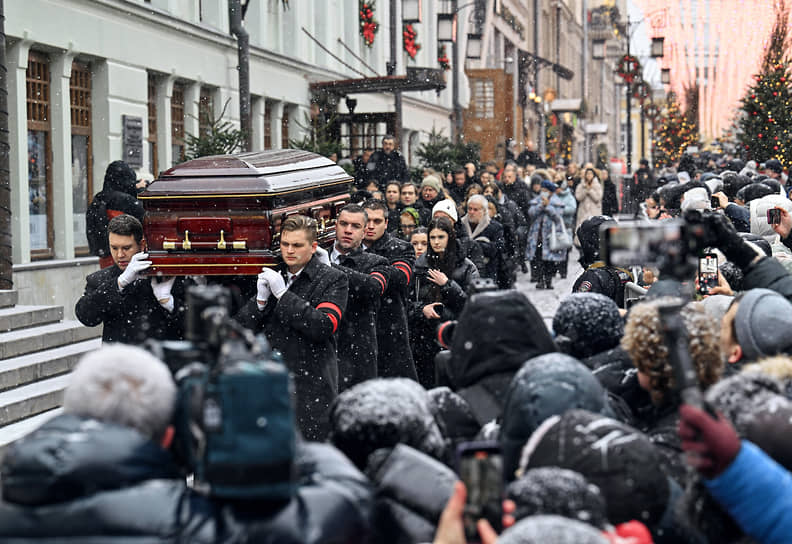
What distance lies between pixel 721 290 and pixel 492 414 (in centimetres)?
223

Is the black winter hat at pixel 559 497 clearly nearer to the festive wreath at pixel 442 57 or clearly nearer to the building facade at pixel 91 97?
the building facade at pixel 91 97

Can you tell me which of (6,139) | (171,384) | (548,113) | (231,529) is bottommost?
(231,529)

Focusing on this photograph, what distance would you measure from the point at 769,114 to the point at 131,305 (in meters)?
24.4

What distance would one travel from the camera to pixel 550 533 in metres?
2.41

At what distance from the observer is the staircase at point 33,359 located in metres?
9.16

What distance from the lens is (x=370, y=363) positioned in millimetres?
7598

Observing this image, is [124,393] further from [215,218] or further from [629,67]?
[629,67]

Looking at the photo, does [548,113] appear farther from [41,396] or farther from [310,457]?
[310,457]

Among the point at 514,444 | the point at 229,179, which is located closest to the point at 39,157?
the point at 229,179

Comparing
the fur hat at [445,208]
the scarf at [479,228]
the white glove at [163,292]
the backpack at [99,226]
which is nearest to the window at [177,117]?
the scarf at [479,228]

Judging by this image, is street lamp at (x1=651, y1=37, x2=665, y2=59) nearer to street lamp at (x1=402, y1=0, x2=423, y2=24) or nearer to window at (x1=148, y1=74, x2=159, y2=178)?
street lamp at (x1=402, y1=0, x2=423, y2=24)

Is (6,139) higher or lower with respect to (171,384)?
higher

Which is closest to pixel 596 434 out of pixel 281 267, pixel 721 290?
pixel 721 290

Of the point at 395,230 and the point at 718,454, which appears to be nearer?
the point at 718,454
